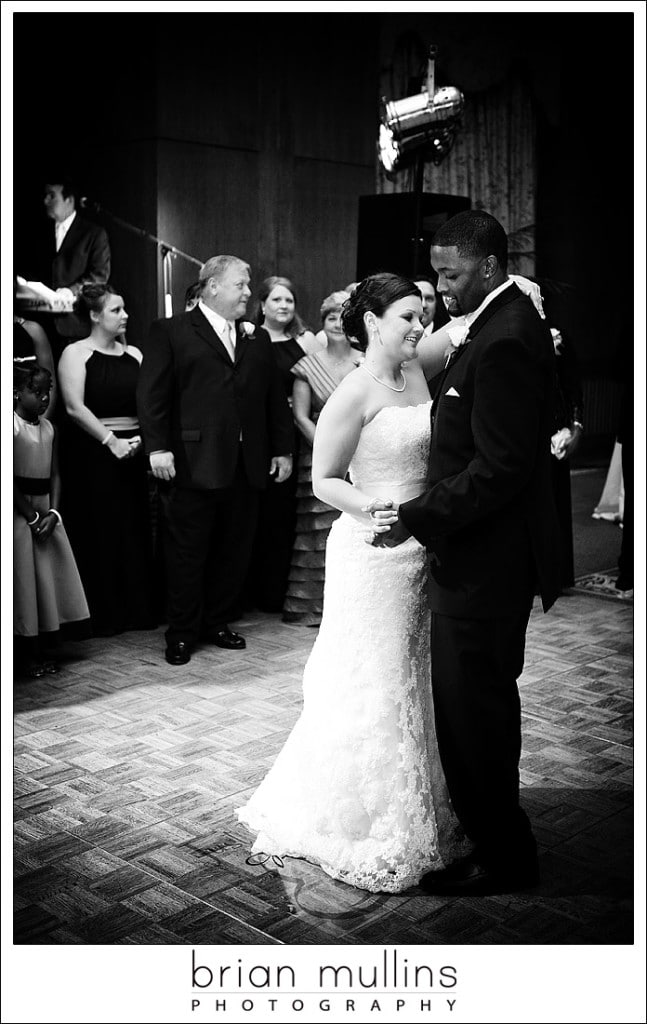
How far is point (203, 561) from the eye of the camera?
480cm

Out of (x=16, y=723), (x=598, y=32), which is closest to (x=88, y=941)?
(x=16, y=723)

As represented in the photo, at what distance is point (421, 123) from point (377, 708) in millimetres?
3212

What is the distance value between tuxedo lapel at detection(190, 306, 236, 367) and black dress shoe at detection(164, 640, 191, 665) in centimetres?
124

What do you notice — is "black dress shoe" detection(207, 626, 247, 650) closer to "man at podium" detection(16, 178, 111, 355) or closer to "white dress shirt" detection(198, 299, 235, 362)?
"white dress shirt" detection(198, 299, 235, 362)

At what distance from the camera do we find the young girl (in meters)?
4.38

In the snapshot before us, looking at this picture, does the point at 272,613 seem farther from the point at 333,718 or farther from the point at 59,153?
the point at 59,153

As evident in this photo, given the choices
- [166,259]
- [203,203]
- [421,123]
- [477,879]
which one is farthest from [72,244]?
[477,879]

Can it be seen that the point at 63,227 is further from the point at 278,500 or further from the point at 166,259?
the point at 278,500

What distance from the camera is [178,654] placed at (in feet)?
15.2

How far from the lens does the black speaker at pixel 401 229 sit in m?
5.05

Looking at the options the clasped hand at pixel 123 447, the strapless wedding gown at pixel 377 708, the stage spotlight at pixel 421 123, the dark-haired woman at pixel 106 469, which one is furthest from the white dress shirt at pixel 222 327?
the strapless wedding gown at pixel 377 708

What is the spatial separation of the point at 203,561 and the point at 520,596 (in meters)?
2.41

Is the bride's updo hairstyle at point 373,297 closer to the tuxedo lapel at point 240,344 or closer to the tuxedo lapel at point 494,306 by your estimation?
the tuxedo lapel at point 494,306

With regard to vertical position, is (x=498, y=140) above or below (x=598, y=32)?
below
